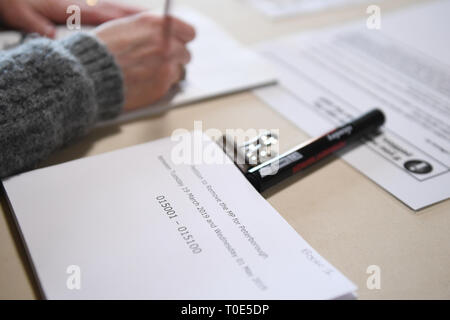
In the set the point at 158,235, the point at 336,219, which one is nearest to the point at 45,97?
the point at 158,235

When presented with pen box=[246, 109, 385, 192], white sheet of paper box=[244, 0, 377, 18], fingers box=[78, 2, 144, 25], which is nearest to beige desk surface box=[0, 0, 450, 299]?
pen box=[246, 109, 385, 192]

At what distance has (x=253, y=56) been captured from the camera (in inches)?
27.7

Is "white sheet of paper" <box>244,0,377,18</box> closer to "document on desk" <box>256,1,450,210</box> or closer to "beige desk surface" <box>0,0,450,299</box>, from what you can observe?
"document on desk" <box>256,1,450,210</box>

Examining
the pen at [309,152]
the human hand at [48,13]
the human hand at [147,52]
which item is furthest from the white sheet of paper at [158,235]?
the human hand at [48,13]

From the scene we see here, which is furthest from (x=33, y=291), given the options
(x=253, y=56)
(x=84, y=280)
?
(x=253, y=56)

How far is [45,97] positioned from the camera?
0.45 m

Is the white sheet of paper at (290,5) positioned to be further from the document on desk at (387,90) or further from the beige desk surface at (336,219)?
the beige desk surface at (336,219)

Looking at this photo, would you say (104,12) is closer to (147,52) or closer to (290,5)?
(147,52)

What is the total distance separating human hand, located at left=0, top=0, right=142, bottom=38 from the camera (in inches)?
25.6

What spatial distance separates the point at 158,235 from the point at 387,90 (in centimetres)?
44

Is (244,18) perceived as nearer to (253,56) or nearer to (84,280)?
(253,56)

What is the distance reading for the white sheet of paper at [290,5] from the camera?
868 mm

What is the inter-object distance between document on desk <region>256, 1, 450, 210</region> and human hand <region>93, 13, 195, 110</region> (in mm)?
135
